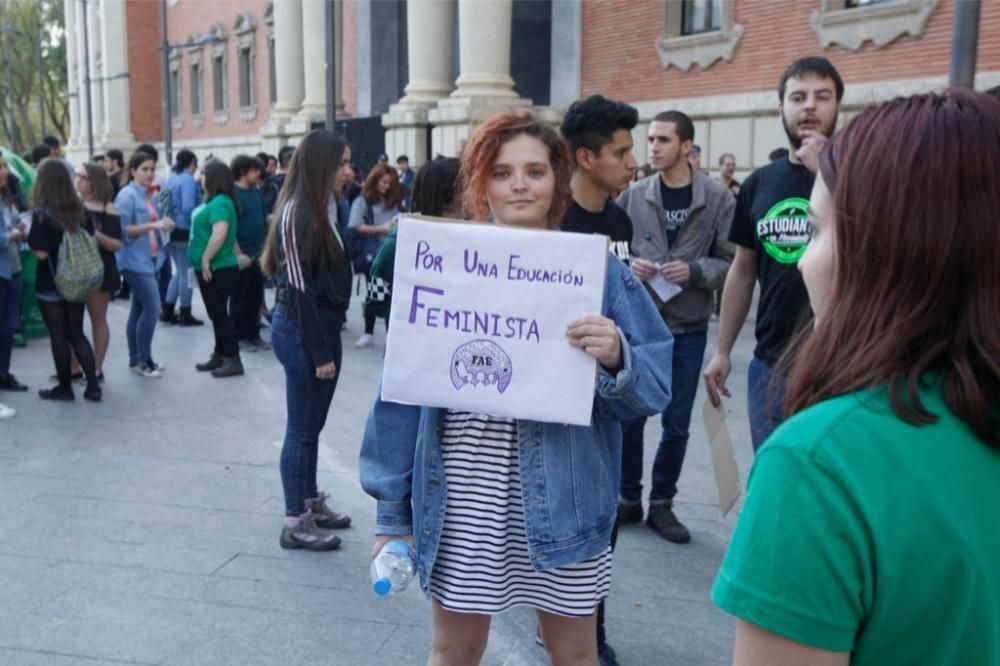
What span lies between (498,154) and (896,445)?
1.79 m

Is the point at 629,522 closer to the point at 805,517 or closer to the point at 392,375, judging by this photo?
the point at 392,375

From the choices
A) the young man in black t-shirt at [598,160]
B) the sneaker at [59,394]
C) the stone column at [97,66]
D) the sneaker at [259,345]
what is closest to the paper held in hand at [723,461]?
the young man in black t-shirt at [598,160]

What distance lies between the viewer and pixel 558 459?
2584 millimetres

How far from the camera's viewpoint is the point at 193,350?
35.3 feet

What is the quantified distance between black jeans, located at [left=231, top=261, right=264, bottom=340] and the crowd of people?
209 inches

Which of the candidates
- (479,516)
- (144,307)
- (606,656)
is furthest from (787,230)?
(144,307)

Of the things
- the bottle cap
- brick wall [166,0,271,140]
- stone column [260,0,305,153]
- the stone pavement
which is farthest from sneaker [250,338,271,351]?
brick wall [166,0,271,140]

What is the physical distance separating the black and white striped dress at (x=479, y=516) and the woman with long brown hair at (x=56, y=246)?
20.5 feet

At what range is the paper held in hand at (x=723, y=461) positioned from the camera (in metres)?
3.95

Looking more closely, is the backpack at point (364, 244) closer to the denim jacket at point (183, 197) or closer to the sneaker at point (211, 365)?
the sneaker at point (211, 365)

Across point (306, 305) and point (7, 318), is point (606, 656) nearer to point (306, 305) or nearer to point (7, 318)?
point (306, 305)

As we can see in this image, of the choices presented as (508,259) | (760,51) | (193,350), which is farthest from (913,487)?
(760,51)

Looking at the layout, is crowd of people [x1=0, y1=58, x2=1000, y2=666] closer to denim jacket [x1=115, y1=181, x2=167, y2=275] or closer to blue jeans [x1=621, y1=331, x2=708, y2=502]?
blue jeans [x1=621, y1=331, x2=708, y2=502]

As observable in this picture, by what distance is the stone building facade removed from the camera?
12.5 meters
